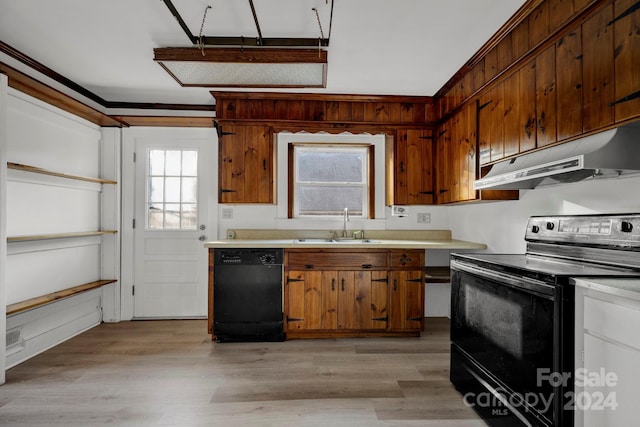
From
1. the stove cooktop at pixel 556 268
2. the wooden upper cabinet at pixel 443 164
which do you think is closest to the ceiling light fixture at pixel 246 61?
the wooden upper cabinet at pixel 443 164

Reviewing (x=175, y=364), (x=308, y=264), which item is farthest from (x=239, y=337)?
(x=308, y=264)

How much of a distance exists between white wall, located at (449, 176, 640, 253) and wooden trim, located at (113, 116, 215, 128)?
279 cm

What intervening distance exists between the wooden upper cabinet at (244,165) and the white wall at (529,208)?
1.99 meters

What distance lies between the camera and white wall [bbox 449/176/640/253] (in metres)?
1.89

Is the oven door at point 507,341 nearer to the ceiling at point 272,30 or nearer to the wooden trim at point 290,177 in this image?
the ceiling at point 272,30

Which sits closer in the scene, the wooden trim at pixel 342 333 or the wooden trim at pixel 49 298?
the wooden trim at pixel 49 298

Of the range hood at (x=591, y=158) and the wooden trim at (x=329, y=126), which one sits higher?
the wooden trim at (x=329, y=126)

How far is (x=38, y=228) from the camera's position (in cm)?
294

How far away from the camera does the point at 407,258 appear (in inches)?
129

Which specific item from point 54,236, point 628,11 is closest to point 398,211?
point 628,11

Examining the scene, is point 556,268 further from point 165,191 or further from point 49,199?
point 49,199

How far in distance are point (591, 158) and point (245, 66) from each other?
2.15 meters

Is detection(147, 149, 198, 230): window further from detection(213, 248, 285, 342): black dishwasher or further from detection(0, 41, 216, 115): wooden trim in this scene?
detection(213, 248, 285, 342): black dishwasher

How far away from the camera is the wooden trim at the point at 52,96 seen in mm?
2477
